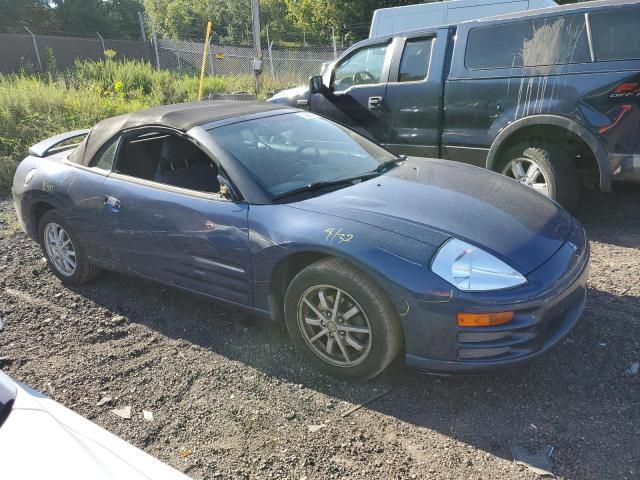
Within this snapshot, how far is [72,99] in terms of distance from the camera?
32.4 ft

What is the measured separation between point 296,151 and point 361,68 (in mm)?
3266

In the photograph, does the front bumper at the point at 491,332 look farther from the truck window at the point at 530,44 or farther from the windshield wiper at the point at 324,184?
the truck window at the point at 530,44

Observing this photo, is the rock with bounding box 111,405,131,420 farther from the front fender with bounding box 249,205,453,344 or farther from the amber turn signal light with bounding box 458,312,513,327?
the amber turn signal light with bounding box 458,312,513,327

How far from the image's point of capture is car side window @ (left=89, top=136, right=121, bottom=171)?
394cm

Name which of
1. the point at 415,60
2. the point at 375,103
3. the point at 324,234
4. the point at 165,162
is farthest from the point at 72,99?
the point at 324,234

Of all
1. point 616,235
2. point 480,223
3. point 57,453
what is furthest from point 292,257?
point 616,235

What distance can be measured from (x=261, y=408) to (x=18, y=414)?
4.75 ft

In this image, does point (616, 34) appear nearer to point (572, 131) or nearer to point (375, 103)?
point (572, 131)

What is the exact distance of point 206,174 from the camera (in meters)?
3.89

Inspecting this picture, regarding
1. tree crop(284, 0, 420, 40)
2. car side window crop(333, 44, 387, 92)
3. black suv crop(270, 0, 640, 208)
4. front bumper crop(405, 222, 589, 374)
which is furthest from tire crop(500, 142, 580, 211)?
tree crop(284, 0, 420, 40)

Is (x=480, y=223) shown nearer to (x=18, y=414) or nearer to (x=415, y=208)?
(x=415, y=208)

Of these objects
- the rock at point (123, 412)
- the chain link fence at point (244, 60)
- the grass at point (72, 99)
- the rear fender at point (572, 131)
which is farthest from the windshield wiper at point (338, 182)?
the chain link fence at point (244, 60)

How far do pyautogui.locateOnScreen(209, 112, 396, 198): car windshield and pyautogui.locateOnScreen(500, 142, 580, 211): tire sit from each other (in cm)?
179

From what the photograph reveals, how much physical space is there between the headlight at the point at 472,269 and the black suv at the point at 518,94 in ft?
8.74
